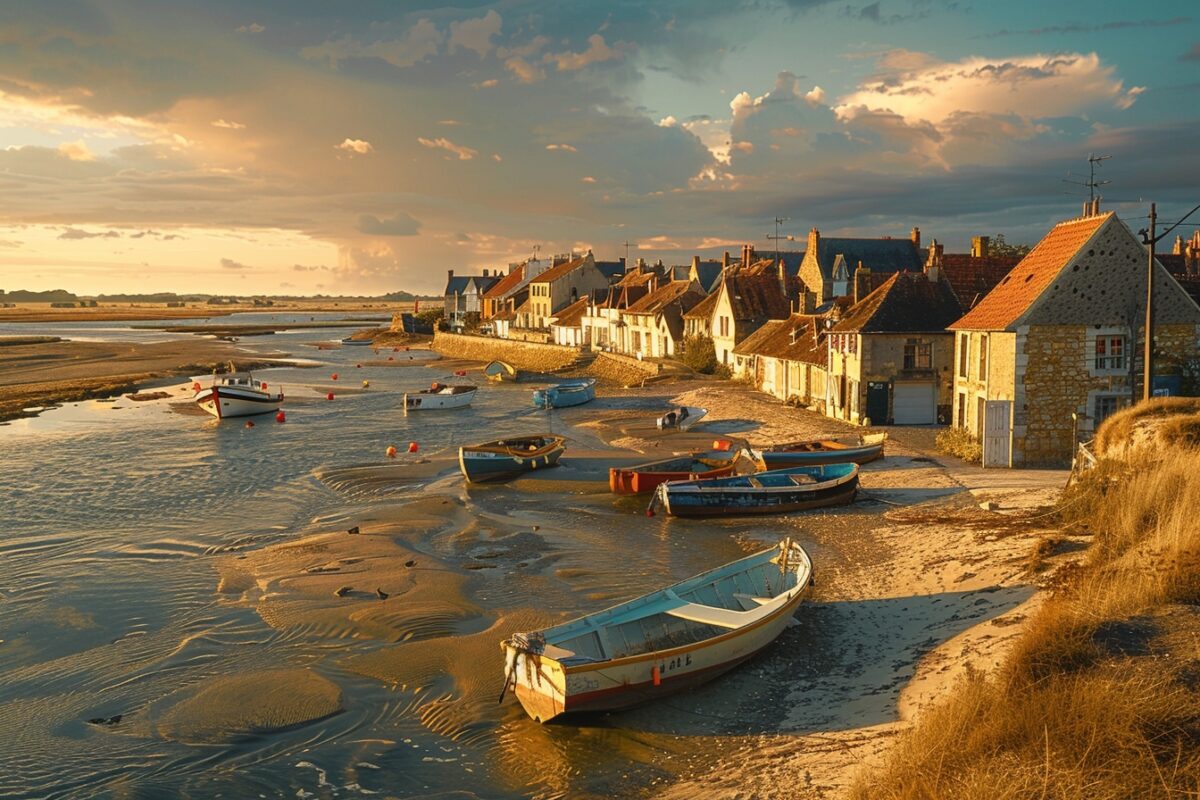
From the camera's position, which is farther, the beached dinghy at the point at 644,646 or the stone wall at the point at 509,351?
the stone wall at the point at 509,351

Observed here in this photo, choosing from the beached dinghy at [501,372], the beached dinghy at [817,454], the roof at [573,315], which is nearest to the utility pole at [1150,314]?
the beached dinghy at [817,454]

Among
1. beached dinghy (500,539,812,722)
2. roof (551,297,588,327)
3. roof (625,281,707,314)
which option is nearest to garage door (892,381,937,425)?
beached dinghy (500,539,812,722)

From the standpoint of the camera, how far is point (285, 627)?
18.3 metres

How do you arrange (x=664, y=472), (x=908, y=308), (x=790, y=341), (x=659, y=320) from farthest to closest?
(x=659, y=320) < (x=790, y=341) < (x=908, y=308) < (x=664, y=472)

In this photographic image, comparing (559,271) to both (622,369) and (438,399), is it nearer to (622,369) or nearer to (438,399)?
(622,369)

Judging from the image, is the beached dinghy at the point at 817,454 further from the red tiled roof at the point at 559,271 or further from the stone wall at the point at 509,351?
the red tiled roof at the point at 559,271

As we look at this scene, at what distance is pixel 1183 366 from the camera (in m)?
28.9

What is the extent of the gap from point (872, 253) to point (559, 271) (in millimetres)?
42914

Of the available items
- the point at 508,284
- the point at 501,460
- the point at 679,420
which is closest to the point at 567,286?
the point at 508,284

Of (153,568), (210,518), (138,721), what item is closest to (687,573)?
(138,721)

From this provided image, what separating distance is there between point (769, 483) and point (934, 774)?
60.9ft

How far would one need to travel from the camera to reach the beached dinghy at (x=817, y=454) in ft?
98.5

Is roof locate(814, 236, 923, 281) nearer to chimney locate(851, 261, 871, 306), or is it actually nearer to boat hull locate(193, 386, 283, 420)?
chimney locate(851, 261, 871, 306)

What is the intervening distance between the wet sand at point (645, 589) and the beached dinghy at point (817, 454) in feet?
1.79
